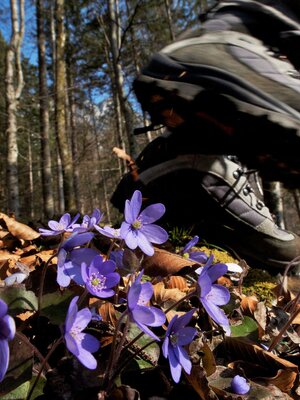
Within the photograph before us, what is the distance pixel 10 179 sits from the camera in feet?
30.6

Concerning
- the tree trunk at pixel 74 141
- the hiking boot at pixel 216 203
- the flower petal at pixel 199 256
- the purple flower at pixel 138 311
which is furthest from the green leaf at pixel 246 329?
the tree trunk at pixel 74 141

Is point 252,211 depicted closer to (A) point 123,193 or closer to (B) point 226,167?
(B) point 226,167

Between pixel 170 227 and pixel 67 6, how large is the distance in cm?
1869

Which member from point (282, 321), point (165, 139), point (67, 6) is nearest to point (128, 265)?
point (282, 321)

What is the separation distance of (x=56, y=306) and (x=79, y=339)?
0.40 ft

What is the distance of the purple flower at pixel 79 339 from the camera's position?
0.37 metres

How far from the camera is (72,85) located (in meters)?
17.9

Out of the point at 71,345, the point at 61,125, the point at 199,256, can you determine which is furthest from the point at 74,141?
the point at 71,345

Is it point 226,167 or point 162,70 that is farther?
point 226,167

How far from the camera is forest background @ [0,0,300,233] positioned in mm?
9766

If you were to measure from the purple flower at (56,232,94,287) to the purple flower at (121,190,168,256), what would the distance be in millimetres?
67

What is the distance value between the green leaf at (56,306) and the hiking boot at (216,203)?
4.95ft

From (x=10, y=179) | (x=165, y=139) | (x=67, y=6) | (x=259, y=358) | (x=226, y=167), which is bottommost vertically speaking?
(x=10, y=179)

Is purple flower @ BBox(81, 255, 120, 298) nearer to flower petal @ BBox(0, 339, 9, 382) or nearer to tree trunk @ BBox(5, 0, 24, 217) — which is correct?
flower petal @ BBox(0, 339, 9, 382)
